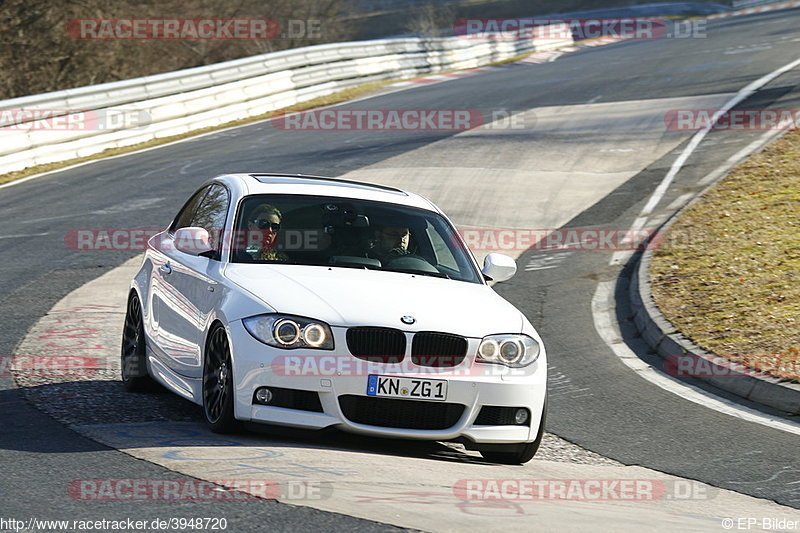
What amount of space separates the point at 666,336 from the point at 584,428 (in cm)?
290

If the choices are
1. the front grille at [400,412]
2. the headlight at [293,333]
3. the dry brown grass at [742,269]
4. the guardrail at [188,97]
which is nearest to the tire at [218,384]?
the headlight at [293,333]

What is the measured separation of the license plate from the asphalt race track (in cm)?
39

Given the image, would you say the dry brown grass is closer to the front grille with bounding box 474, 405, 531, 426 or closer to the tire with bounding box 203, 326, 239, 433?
the front grille with bounding box 474, 405, 531, 426

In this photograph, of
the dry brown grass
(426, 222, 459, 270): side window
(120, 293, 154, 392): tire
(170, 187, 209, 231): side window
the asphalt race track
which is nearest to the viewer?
the asphalt race track

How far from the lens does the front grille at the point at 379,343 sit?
6.71 m

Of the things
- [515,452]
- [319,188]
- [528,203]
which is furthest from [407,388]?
[528,203]

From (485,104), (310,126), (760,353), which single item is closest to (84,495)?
(760,353)

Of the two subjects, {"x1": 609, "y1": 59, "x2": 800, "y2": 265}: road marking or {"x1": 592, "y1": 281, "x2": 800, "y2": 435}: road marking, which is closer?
{"x1": 592, "y1": 281, "x2": 800, "y2": 435}: road marking

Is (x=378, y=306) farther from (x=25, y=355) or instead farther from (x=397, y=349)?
(x=25, y=355)

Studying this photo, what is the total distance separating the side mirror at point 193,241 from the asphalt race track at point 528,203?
1.27 meters

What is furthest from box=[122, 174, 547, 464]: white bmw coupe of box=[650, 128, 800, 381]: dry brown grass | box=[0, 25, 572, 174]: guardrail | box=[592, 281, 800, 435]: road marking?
box=[0, 25, 572, 174]: guardrail

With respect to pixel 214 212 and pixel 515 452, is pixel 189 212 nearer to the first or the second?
pixel 214 212

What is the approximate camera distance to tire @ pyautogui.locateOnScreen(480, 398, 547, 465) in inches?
280

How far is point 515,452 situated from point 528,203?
11.5 meters
